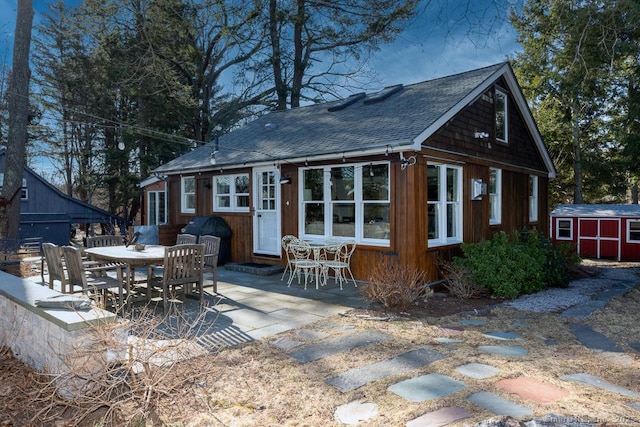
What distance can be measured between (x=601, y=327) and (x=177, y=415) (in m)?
5.16

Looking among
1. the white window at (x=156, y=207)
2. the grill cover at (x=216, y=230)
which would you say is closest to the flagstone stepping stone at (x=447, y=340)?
A: the grill cover at (x=216, y=230)

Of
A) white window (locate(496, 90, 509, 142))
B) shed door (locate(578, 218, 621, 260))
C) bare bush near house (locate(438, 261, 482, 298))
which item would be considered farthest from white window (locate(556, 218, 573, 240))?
bare bush near house (locate(438, 261, 482, 298))

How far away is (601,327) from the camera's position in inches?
210

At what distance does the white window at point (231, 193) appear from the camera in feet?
33.0

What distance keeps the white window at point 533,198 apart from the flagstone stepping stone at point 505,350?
9.12m

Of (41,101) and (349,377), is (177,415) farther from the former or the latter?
(41,101)

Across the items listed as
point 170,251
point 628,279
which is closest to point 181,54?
point 170,251

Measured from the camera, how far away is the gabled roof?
7508mm

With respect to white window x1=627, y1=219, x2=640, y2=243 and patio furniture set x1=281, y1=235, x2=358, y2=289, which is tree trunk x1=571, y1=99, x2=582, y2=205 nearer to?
white window x1=627, y1=219, x2=640, y2=243

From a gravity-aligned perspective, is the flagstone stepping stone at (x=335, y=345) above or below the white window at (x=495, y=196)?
below

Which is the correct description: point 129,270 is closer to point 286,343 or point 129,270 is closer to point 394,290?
point 286,343

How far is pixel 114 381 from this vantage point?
9.82 ft

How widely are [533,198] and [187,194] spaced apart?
33.3 feet

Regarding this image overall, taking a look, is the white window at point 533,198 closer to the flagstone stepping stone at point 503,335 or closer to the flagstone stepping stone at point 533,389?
the flagstone stepping stone at point 503,335
